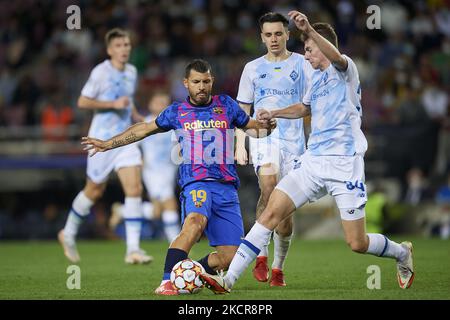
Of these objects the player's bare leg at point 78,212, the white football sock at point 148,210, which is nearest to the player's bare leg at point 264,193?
the player's bare leg at point 78,212

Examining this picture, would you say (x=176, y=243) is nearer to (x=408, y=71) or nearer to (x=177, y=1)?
(x=408, y=71)

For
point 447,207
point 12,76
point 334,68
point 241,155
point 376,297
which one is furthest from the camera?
point 12,76

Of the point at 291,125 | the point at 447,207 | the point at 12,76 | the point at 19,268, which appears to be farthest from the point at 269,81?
the point at 12,76

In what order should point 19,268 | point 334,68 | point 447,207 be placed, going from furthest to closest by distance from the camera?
point 447,207 < point 19,268 < point 334,68

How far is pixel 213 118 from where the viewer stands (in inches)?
382

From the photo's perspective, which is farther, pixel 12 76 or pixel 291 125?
pixel 12 76

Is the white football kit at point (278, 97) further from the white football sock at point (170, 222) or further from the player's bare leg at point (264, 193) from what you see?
the white football sock at point (170, 222)

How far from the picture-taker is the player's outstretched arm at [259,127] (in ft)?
31.9

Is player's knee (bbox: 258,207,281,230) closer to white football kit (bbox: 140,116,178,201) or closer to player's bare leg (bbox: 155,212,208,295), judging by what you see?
player's bare leg (bbox: 155,212,208,295)

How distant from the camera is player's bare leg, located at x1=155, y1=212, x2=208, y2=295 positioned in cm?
916

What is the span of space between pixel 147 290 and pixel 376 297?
2.27 metres

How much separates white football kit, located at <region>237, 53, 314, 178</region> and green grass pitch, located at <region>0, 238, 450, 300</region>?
53.5 inches

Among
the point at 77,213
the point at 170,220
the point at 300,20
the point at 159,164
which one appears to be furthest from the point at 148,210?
the point at 300,20

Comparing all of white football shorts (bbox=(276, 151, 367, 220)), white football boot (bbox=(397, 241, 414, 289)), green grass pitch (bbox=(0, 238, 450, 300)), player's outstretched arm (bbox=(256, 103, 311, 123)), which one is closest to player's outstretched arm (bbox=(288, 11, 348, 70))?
player's outstretched arm (bbox=(256, 103, 311, 123))
